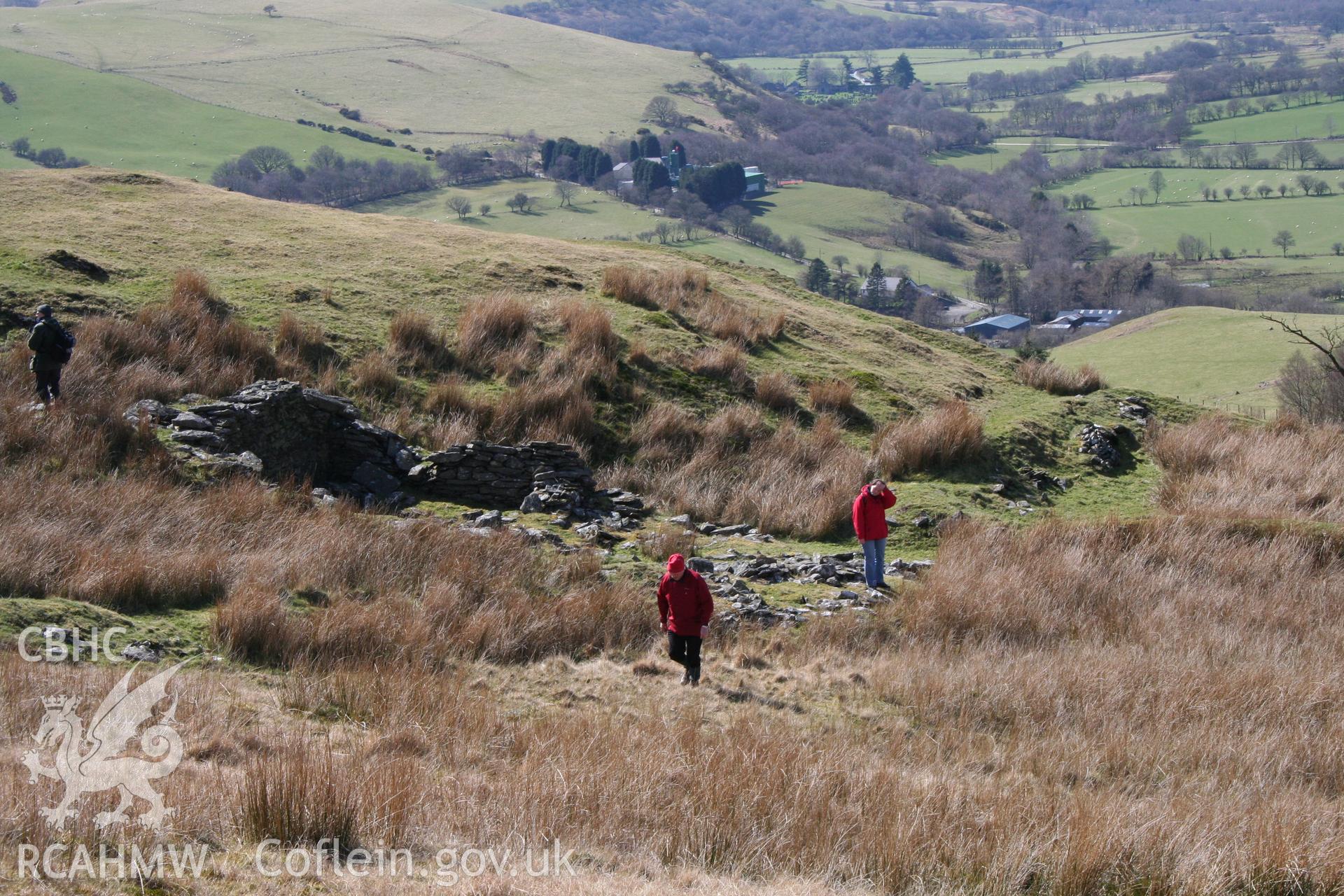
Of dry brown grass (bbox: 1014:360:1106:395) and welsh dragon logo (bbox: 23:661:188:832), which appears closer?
welsh dragon logo (bbox: 23:661:188:832)

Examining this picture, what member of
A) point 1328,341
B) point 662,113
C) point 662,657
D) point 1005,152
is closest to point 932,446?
point 662,657

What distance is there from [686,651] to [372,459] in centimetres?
580

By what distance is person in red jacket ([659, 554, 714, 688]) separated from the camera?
8.49 meters

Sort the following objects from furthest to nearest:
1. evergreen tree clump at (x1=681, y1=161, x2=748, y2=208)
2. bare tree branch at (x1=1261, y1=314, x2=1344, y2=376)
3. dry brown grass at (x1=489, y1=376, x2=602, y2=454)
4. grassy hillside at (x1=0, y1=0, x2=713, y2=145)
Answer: grassy hillside at (x1=0, y1=0, x2=713, y2=145) → evergreen tree clump at (x1=681, y1=161, x2=748, y2=208) → bare tree branch at (x1=1261, y1=314, x2=1344, y2=376) → dry brown grass at (x1=489, y1=376, x2=602, y2=454)

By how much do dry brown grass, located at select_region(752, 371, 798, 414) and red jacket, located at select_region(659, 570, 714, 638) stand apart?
8157 mm

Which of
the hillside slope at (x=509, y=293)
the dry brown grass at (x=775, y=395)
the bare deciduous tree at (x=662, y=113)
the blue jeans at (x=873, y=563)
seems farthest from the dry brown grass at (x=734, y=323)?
the bare deciduous tree at (x=662, y=113)

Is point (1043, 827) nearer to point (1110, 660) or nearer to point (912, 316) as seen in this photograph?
point (1110, 660)

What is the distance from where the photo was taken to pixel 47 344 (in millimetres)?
11461

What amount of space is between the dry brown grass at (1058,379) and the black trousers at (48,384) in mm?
16979

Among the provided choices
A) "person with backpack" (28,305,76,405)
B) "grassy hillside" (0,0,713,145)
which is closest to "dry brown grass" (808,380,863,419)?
"person with backpack" (28,305,76,405)

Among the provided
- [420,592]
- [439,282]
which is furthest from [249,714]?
[439,282]

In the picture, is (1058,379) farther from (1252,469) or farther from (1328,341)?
(1328,341)

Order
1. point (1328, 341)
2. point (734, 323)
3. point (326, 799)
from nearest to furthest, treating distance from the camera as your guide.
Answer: point (326, 799), point (734, 323), point (1328, 341)

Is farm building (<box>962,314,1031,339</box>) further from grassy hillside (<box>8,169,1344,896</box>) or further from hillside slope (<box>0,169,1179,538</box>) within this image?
grassy hillside (<box>8,169,1344,896</box>)
